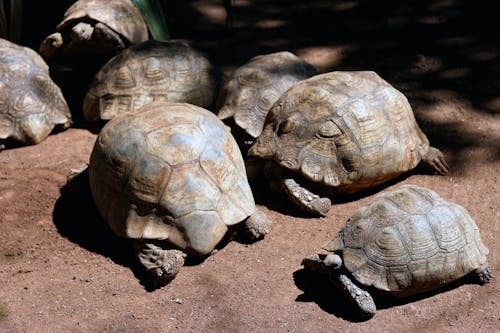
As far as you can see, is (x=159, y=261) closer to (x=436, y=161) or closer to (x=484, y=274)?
(x=484, y=274)

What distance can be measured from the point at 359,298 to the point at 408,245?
1.53ft

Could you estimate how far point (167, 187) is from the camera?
475 cm

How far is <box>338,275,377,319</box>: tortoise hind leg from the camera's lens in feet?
14.6

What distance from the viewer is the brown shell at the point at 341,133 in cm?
547

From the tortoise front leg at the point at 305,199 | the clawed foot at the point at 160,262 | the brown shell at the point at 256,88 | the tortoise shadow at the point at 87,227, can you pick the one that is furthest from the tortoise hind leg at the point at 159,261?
the brown shell at the point at 256,88

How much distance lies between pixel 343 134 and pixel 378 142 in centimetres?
31

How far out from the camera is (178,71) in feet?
21.8

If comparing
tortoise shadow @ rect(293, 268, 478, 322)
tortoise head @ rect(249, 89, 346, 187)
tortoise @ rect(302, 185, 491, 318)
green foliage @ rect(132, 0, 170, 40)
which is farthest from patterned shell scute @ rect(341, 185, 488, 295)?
green foliage @ rect(132, 0, 170, 40)

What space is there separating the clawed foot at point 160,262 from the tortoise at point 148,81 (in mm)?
Result: 2088

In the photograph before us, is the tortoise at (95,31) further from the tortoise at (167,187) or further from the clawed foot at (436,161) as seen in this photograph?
the clawed foot at (436,161)

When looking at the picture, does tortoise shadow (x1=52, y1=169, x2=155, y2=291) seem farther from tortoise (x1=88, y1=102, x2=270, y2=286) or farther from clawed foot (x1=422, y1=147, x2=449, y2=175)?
clawed foot (x1=422, y1=147, x2=449, y2=175)

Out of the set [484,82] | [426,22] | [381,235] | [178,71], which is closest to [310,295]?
[381,235]

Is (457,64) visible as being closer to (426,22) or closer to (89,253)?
(426,22)

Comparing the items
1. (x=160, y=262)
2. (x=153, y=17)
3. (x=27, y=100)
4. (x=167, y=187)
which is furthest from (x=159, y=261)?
(x=153, y=17)
